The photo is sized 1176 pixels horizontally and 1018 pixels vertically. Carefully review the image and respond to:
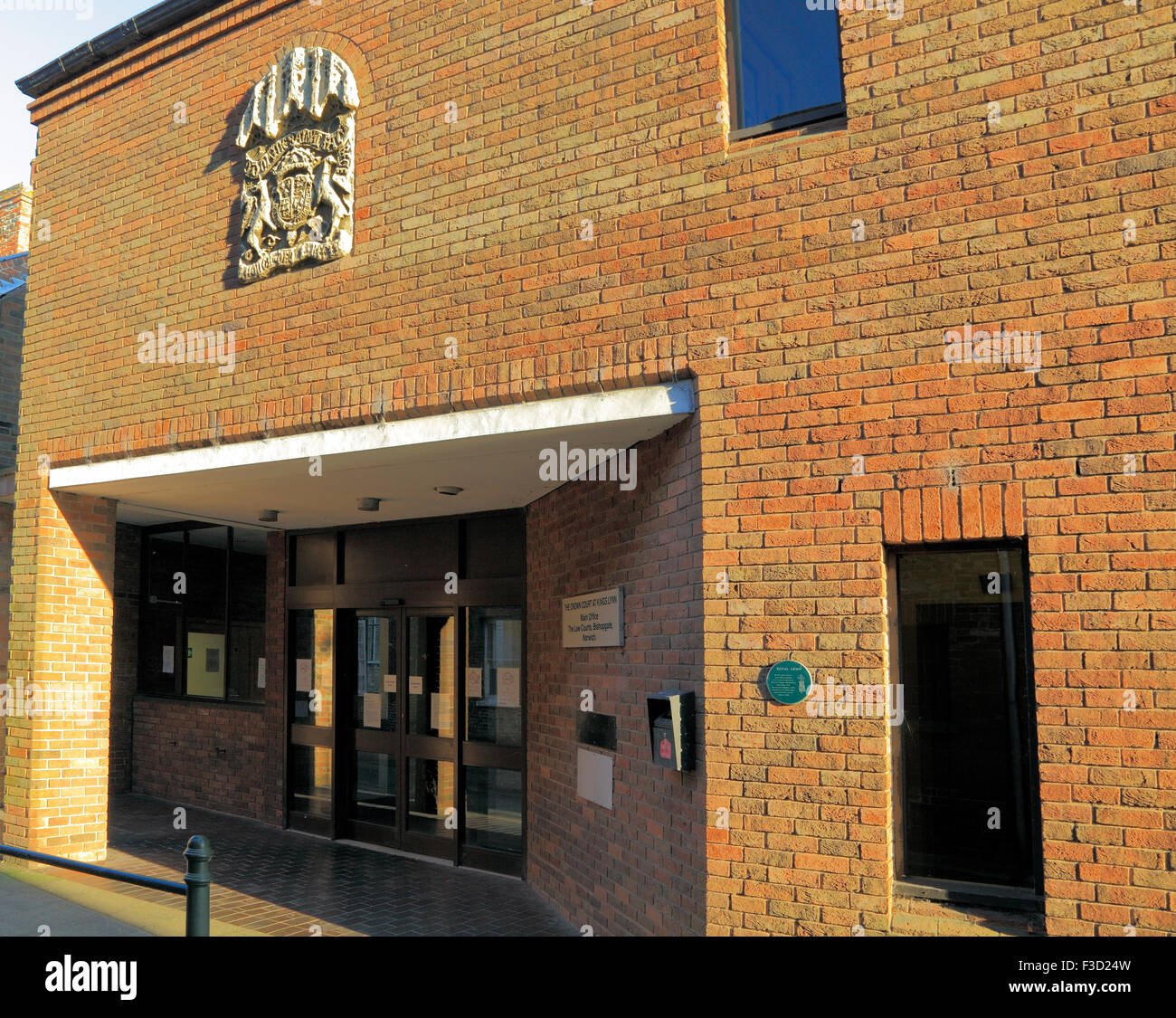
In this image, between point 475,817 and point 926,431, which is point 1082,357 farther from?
point 475,817

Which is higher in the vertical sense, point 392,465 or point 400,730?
point 392,465

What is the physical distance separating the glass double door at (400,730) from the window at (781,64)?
19.1 ft

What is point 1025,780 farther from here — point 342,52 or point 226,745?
point 226,745

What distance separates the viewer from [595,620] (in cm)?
691

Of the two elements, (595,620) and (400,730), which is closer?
(595,620)

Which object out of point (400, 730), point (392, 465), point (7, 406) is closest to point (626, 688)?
point (392, 465)

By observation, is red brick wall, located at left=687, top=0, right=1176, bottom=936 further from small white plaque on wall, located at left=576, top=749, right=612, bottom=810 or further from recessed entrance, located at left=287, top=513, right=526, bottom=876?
recessed entrance, located at left=287, top=513, right=526, bottom=876

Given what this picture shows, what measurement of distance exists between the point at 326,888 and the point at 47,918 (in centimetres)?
221

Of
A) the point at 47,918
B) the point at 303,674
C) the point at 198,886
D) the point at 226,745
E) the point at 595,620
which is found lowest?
the point at 47,918

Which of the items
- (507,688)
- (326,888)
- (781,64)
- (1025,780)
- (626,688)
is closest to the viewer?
(1025,780)

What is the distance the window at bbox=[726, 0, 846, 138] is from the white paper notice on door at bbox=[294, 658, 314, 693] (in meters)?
7.88

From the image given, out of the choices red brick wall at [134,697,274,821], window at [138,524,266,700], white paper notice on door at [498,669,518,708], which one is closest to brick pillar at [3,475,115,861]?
red brick wall at [134,697,274,821]
